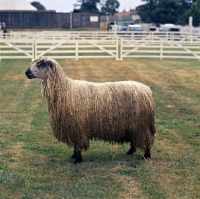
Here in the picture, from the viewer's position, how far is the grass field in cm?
662

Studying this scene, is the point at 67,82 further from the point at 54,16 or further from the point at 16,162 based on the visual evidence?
the point at 54,16

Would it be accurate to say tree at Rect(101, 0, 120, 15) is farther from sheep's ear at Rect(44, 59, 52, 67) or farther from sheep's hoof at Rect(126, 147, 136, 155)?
sheep's ear at Rect(44, 59, 52, 67)

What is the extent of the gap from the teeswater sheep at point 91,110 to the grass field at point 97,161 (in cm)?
38

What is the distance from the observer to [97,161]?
26.5ft

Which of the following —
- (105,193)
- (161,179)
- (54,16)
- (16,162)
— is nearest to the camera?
(105,193)

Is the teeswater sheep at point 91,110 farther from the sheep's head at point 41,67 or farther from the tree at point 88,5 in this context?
the tree at point 88,5

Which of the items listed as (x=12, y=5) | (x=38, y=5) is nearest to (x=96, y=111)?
(x=12, y=5)

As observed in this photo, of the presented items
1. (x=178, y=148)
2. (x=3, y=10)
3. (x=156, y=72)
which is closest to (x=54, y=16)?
(x=3, y=10)

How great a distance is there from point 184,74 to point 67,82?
13420 millimetres

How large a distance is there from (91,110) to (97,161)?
2.56ft

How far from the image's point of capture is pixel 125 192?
21.6 feet

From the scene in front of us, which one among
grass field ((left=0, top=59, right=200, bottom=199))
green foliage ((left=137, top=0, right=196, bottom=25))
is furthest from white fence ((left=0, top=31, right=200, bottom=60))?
green foliage ((left=137, top=0, right=196, bottom=25))

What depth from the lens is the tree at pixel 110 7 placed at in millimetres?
132500

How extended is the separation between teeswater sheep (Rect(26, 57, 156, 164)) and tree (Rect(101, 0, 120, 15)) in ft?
411
